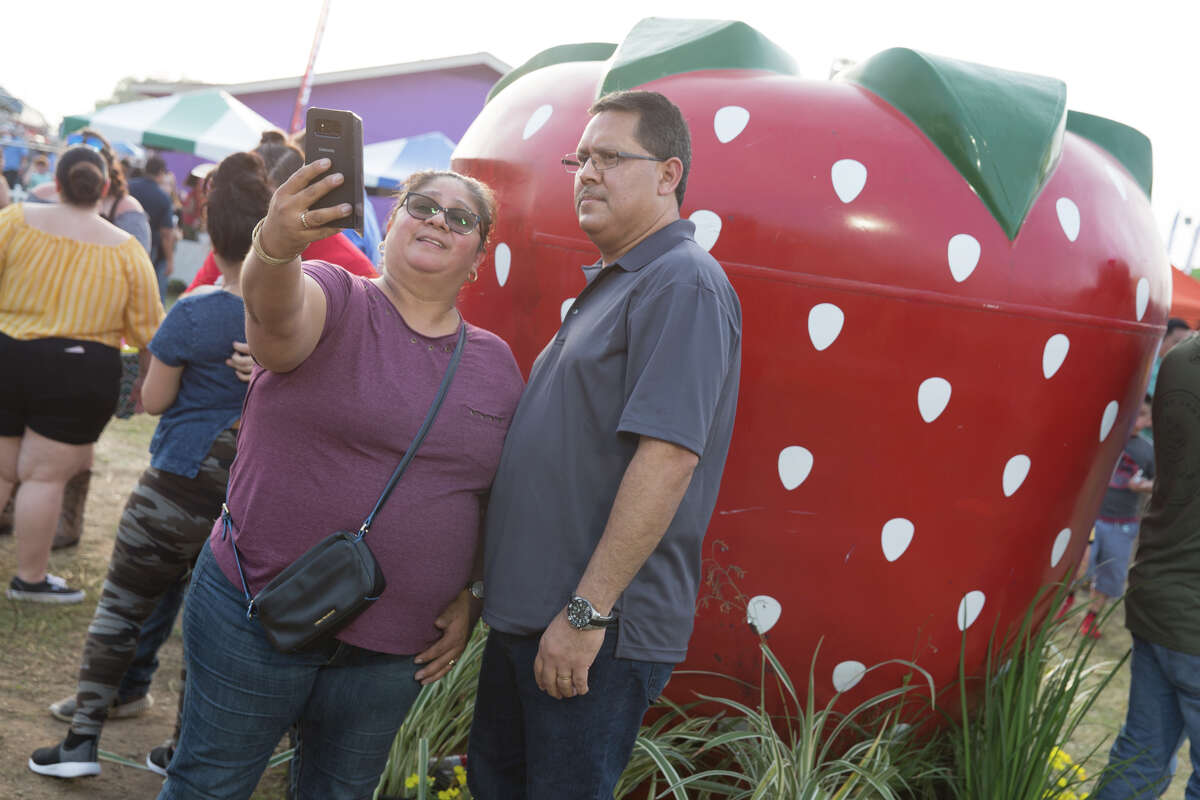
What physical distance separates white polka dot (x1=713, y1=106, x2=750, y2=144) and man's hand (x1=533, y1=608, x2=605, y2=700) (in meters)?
1.56

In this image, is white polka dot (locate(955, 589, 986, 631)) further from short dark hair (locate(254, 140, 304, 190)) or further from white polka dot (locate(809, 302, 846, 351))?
short dark hair (locate(254, 140, 304, 190))

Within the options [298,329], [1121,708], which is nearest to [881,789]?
[298,329]

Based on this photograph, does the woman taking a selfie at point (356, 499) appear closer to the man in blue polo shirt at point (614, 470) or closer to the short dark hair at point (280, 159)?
the man in blue polo shirt at point (614, 470)

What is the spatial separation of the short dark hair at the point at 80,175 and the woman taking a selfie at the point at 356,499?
8.29ft

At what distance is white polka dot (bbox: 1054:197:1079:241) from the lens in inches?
112

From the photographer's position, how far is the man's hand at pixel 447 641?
201 cm

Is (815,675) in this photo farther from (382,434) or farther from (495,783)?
(382,434)

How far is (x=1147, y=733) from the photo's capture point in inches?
118

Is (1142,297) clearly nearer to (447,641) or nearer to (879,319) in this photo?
(879,319)

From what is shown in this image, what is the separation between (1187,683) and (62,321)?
4.29 metres

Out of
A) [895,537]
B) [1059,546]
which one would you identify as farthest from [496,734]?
[1059,546]

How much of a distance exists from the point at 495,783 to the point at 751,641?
0.96 meters

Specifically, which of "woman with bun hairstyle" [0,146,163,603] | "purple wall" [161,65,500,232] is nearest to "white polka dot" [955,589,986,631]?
"woman with bun hairstyle" [0,146,163,603]

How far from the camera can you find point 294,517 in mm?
1847
